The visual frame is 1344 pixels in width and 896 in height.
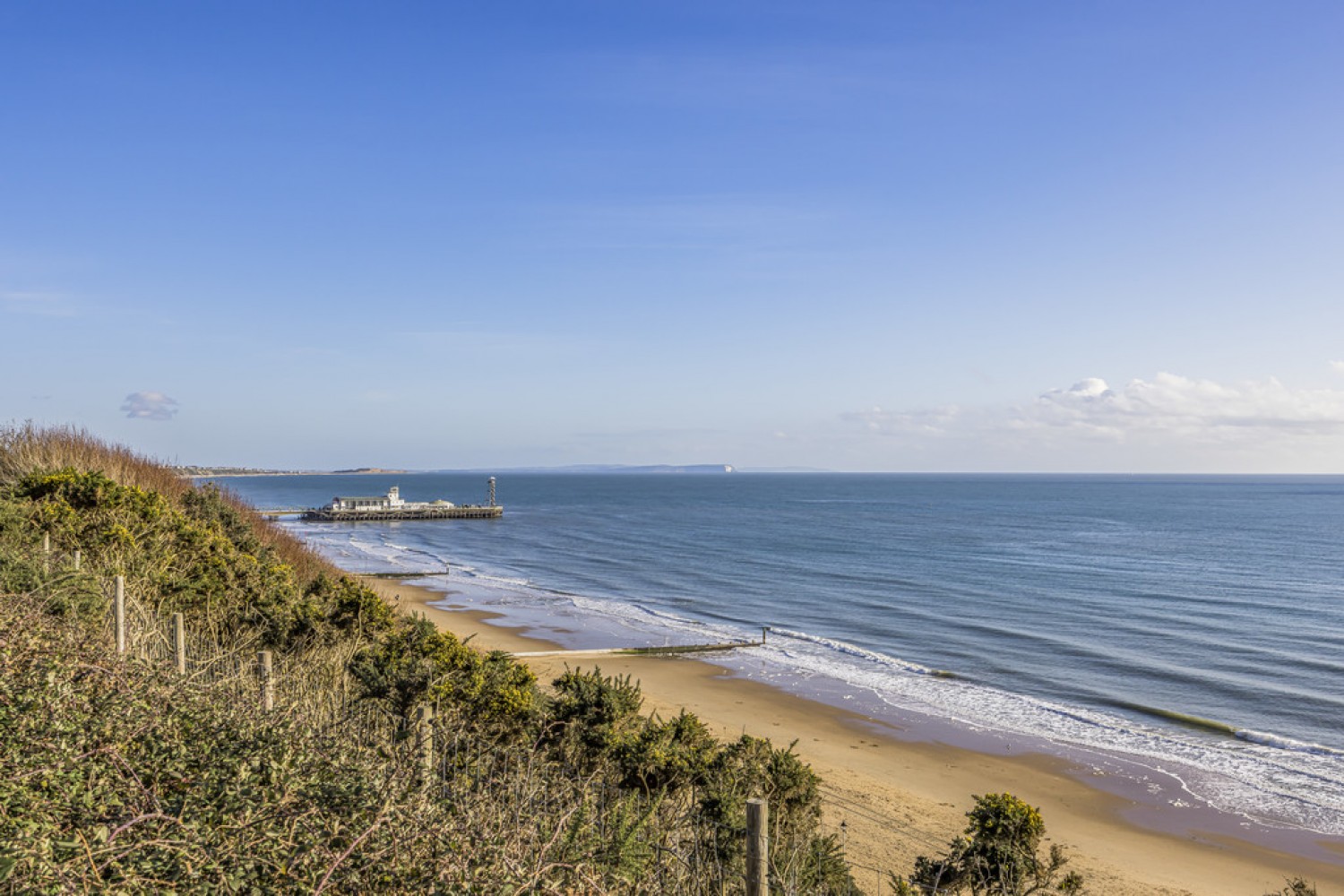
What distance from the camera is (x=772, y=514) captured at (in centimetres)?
9569

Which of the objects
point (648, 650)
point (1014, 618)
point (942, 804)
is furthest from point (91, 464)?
point (1014, 618)

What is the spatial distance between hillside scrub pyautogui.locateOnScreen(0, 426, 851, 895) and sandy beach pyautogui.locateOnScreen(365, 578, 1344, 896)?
259 cm

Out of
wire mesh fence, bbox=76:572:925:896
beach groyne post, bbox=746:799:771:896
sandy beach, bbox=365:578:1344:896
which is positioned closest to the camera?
beach groyne post, bbox=746:799:771:896

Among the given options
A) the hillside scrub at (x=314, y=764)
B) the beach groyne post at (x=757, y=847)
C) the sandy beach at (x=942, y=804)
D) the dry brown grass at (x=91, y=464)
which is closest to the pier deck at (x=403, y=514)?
the dry brown grass at (x=91, y=464)

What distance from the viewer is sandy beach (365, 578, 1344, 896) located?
1247cm

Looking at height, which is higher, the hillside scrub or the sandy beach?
the hillside scrub

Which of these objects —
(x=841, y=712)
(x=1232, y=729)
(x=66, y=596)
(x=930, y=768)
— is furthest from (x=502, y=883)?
(x=1232, y=729)

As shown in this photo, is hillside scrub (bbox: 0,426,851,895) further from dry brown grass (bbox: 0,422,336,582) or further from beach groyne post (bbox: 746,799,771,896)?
dry brown grass (bbox: 0,422,336,582)

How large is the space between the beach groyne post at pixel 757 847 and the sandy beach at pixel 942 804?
5.30m

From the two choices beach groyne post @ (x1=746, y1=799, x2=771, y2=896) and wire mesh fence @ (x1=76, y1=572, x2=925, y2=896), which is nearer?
beach groyne post @ (x1=746, y1=799, x2=771, y2=896)

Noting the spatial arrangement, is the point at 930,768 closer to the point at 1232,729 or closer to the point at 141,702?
the point at 1232,729

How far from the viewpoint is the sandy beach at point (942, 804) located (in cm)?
1247

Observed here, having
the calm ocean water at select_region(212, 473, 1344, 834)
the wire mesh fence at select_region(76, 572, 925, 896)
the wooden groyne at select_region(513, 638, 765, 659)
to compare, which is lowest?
the calm ocean water at select_region(212, 473, 1344, 834)

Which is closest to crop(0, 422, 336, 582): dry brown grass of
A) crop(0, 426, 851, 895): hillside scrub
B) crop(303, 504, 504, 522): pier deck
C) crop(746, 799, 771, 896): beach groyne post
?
crop(0, 426, 851, 895): hillside scrub
